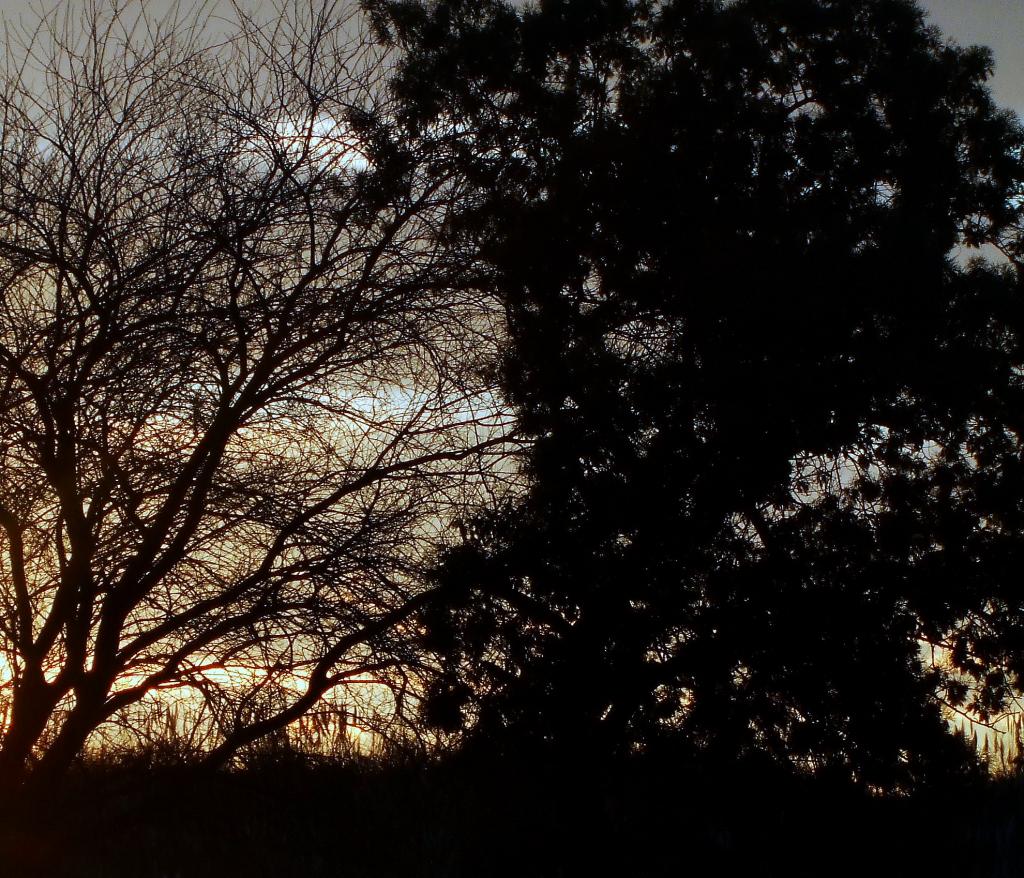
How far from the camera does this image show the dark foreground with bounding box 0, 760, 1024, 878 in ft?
22.7

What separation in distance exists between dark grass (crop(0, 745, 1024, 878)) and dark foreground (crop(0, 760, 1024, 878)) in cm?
1

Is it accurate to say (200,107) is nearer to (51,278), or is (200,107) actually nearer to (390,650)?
(51,278)

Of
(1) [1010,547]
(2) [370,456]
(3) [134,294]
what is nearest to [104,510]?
(3) [134,294]

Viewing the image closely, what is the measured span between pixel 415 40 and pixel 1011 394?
15.5 ft

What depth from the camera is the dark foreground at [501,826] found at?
6926 mm

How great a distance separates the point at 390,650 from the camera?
273 inches

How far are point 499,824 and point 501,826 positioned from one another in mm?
18

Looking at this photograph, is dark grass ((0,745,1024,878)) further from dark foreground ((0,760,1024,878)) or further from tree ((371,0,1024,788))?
tree ((371,0,1024,788))

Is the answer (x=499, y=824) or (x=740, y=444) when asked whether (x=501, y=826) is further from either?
(x=740, y=444)

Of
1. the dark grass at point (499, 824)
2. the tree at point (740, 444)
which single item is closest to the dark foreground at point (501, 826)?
the dark grass at point (499, 824)

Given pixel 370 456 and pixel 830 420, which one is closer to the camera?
pixel 830 420

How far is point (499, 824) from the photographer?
7789mm

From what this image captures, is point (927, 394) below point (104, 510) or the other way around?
the other way around

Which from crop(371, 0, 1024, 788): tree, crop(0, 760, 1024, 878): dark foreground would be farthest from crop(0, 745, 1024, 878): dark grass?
crop(371, 0, 1024, 788): tree
